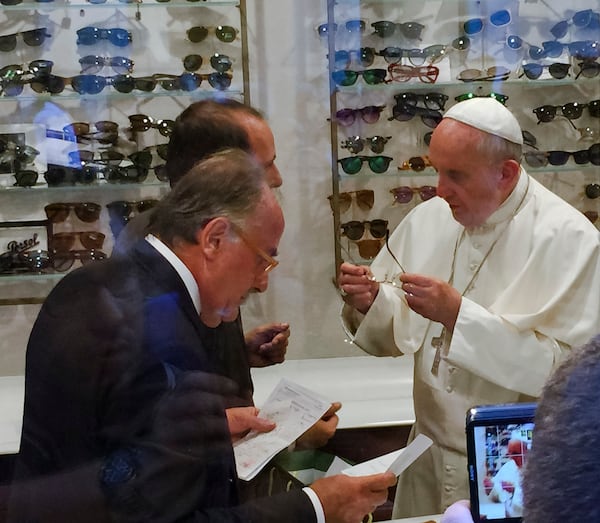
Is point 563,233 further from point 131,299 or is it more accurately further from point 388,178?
point 388,178

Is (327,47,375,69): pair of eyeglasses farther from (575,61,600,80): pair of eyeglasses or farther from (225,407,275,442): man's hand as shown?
(225,407,275,442): man's hand

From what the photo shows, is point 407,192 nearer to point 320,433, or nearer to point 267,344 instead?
point 267,344

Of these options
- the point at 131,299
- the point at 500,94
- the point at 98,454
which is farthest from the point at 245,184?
the point at 500,94

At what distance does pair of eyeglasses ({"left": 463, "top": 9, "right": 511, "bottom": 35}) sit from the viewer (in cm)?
408

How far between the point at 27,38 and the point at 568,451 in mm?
3733

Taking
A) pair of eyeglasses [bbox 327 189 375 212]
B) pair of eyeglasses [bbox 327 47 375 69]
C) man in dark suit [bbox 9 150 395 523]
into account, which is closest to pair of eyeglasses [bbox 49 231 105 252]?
pair of eyeglasses [bbox 327 189 375 212]

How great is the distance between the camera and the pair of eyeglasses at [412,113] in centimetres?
402

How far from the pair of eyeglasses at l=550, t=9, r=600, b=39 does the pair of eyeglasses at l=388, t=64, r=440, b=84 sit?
0.73m

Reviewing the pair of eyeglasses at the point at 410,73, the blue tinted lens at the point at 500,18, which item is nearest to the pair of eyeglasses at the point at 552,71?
the blue tinted lens at the point at 500,18

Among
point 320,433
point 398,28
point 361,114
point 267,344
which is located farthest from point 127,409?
point 398,28

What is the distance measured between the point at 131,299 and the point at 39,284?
2.45m

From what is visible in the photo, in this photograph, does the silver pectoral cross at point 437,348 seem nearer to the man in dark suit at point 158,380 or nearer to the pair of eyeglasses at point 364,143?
the man in dark suit at point 158,380

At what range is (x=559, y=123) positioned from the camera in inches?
167

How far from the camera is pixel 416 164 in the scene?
4.05 m
